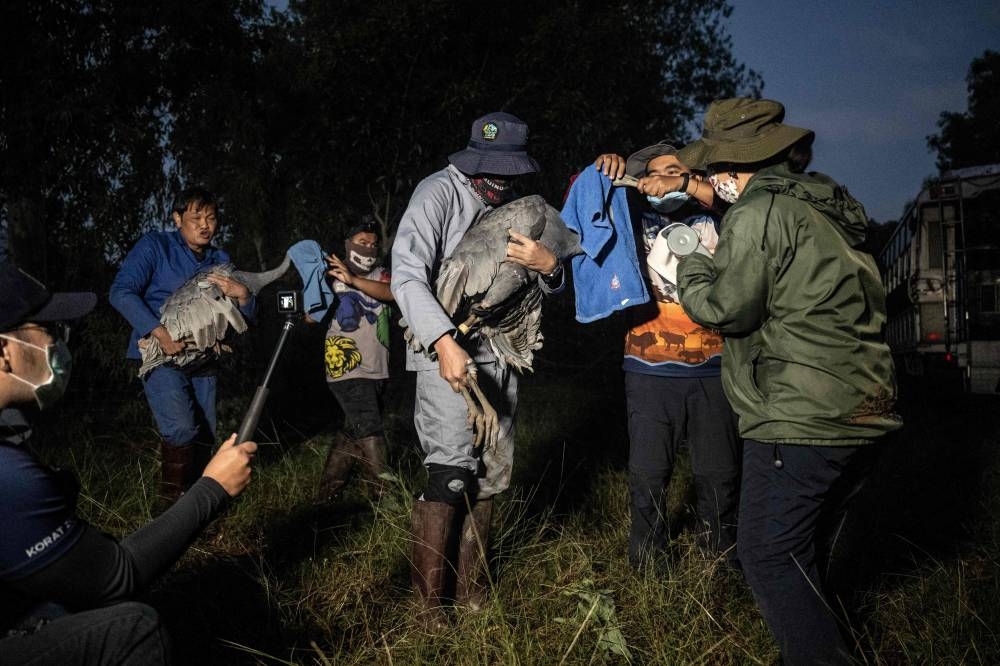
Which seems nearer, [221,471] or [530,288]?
[221,471]

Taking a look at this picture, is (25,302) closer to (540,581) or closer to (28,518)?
(28,518)

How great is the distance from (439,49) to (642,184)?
5710mm

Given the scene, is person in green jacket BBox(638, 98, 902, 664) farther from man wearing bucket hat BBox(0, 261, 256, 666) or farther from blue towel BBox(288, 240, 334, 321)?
blue towel BBox(288, 240, 334, 321)

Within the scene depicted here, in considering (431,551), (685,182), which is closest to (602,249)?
(685,182)

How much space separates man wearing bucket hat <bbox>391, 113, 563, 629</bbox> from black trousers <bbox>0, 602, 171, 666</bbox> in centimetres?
119

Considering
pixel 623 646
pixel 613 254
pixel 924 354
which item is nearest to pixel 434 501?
pixel 623 646

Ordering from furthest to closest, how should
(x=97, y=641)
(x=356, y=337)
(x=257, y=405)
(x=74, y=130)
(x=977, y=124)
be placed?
(x=977, y=124), (x=74, y=130), (x=356, y=337), (x=257, y=405), (x=97, y=641)

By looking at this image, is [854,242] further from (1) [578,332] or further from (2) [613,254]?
(1) [578,332]

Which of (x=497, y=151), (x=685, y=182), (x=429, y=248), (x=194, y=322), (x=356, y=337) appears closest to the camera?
(x=429, y=248)

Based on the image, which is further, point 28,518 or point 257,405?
point 257,405

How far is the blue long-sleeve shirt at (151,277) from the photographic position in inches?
162

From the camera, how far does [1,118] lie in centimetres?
650

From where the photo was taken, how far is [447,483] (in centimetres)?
297

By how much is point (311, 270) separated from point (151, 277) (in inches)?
36.3
